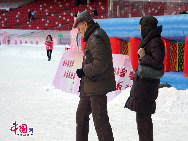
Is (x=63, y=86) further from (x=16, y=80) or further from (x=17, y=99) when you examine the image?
(x=16, y=80)

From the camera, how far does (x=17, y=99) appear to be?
6586 millimetres

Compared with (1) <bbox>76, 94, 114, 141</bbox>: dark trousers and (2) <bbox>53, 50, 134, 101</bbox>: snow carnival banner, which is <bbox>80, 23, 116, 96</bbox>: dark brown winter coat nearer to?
(1) <bbox>76, 94, 114, 141</bbox>: dark trousers

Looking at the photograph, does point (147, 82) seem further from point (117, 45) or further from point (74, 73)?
point (117, 45)

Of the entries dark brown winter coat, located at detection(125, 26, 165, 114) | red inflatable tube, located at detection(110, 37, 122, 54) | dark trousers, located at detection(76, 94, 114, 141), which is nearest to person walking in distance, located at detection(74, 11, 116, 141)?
dark trousers, located at detection(76, 94, 114, 141)

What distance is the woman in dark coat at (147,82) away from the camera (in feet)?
9.05

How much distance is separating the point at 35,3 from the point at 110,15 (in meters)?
27.9

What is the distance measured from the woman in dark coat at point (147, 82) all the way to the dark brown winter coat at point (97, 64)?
0.81 ft

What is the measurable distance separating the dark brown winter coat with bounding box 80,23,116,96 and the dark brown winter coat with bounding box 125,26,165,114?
0.23 metres

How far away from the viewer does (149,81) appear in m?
2.82

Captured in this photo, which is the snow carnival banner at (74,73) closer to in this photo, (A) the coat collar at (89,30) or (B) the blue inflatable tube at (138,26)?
(B) the blue inflatable tube at (138,26)

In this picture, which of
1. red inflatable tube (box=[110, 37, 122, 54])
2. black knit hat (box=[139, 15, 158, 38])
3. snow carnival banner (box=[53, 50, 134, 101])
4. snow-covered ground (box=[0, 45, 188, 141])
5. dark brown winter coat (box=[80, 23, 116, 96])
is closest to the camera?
dark brown winter coat (box=[80, 23, 116, 96])

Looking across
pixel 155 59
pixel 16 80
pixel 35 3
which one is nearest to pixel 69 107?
pixel 155 59

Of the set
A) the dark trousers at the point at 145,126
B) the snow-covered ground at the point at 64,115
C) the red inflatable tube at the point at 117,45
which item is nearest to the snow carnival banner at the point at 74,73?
the snow-covered ground at the point at 64,115

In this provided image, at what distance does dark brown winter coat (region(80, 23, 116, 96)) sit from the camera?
2.67m
